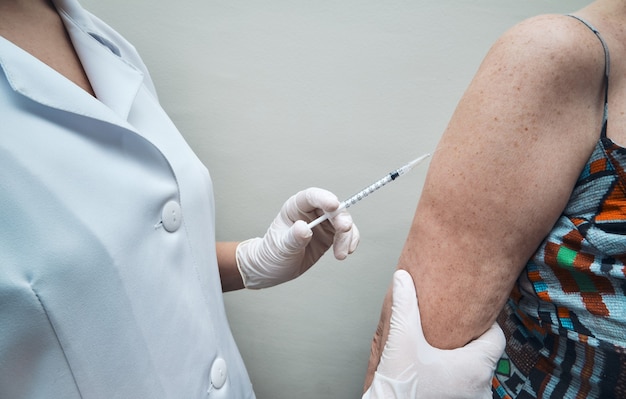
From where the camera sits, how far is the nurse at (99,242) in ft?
1.44

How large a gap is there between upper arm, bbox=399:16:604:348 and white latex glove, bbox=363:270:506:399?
24 millimetres

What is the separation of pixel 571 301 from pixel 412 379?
13.3 inches

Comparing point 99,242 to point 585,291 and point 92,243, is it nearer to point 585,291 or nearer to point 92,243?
point 92,243

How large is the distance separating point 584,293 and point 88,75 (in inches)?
38.2

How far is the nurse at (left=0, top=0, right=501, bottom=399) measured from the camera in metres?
0.44

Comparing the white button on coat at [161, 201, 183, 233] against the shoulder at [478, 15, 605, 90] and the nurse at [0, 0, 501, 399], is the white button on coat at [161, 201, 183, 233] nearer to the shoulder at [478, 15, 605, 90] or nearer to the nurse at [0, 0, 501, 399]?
the nurse at [0, 0, 501, 399]

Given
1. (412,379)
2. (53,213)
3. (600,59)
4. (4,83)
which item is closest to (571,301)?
(412,379)

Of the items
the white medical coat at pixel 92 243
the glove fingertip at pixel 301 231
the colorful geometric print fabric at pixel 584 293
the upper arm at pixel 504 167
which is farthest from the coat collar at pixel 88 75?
the colorful geometric print fabric at pixel 584 293

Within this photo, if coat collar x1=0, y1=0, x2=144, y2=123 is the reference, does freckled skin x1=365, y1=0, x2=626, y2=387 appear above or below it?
below

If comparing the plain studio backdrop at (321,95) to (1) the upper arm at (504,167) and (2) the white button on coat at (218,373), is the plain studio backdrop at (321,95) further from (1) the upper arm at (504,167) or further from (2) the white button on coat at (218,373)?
(2) the white button on coat at (218,373)

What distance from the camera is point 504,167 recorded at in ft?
2.08

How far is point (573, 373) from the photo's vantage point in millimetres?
652

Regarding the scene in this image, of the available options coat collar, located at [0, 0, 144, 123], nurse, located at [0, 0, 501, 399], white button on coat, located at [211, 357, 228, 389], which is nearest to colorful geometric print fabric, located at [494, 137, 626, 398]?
nurse, located at [0, 0, 501, 399]

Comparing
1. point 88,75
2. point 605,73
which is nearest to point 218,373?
point 88,75
